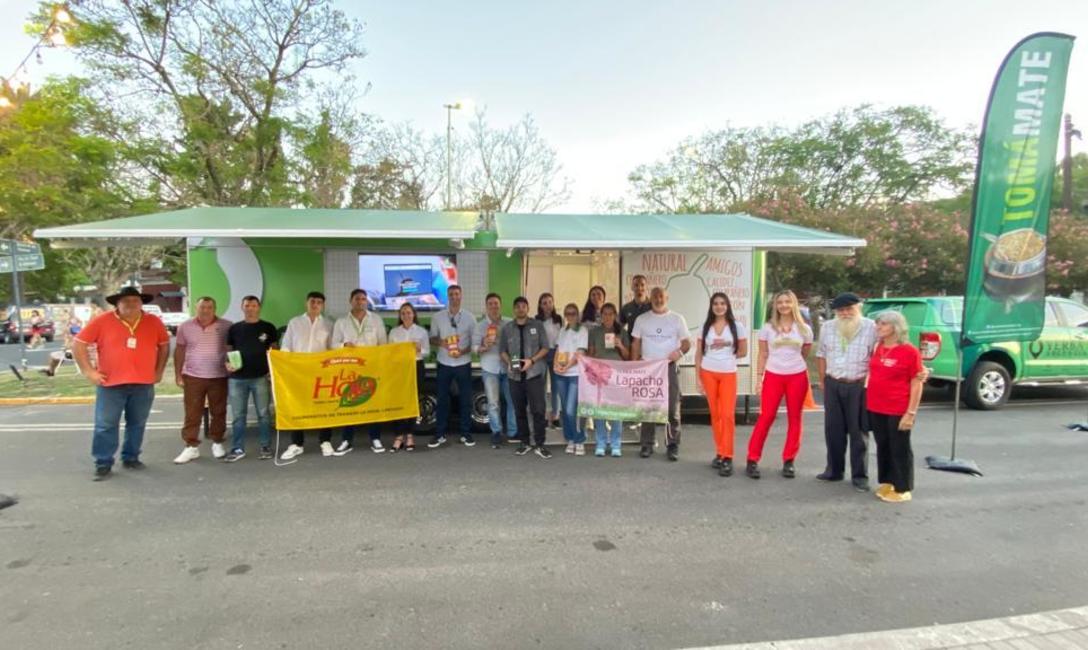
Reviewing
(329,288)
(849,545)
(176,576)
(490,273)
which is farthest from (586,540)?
(329,288)

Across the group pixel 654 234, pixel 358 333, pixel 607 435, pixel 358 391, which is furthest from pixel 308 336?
pixel 654 234

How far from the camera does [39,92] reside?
1264 cm

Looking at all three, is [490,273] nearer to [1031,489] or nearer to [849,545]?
[849,545]

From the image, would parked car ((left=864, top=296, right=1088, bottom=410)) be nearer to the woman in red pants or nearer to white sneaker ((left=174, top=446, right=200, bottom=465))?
the woman in red pants

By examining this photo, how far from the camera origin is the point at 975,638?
273cm

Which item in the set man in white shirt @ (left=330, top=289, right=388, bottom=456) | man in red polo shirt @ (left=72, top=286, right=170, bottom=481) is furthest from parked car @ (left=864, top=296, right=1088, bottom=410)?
man in red polo shirt @ (left=72, top=286, right=170, bottom=481)

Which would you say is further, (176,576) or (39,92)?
(39,92)

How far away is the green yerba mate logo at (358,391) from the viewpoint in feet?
20.0

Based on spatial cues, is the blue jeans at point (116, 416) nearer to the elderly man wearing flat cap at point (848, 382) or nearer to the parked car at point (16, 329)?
the elderly man wearing flat cap at point (848, 382)

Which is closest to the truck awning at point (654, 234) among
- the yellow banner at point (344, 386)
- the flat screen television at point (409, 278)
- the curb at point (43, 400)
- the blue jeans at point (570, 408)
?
the flat screen television at point (409, 278)

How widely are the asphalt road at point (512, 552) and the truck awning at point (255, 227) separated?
239 cm

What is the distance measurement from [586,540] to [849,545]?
181cm

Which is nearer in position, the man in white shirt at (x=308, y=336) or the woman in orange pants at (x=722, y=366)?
the woman in orange pants at (x=722, y=366)

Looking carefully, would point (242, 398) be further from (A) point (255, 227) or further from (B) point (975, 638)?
(B) point (975, 638)
